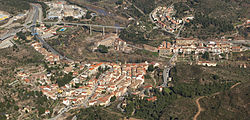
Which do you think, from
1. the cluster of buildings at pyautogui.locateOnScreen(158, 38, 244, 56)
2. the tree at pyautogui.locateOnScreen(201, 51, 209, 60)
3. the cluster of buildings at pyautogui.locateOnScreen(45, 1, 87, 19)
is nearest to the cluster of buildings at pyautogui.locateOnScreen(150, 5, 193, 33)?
the cluster of buildings at pyautogui.locateOnScreen(158, 38, 244, 56)

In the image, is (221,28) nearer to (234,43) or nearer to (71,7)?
(234,43)

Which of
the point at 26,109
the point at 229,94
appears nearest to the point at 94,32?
the point at 26,109

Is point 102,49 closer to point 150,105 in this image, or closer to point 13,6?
point 150,105

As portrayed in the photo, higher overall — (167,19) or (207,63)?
(167,19)

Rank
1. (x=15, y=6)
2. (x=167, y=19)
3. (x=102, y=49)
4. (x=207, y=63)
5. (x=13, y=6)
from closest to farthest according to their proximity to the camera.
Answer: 1. (x=207, y=63)
2. (x=102, y=49)
3. (x=167, y=19)
4. (x=13, y=6)
5. (x=15, y=6)

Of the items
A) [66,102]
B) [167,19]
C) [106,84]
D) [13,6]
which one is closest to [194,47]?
[167,19]

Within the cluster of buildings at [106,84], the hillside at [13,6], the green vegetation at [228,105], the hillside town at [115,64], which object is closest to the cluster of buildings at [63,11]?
the hillside town at [115,64]

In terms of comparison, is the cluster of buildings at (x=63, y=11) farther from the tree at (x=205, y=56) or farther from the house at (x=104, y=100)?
the house at (x=104, y=100)
